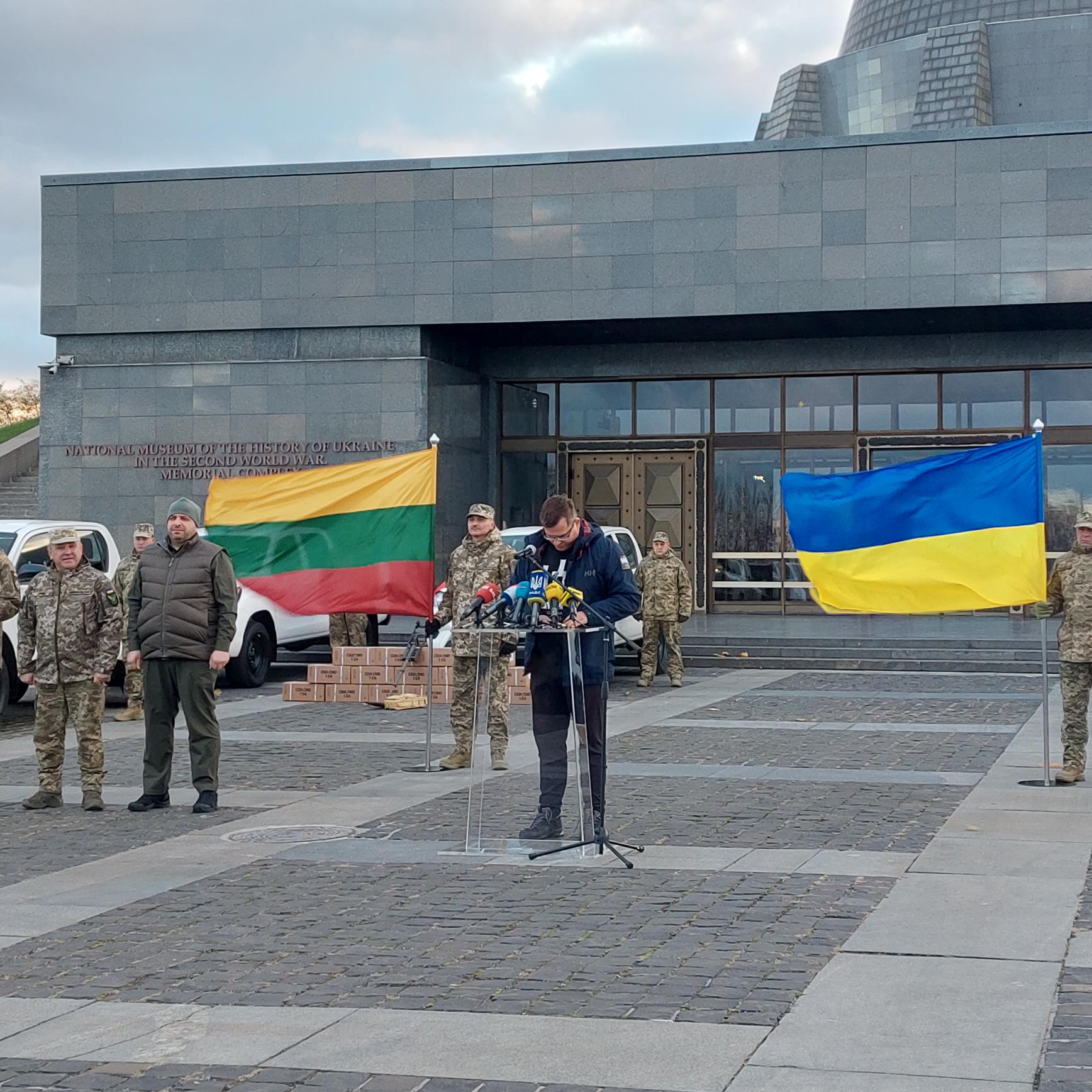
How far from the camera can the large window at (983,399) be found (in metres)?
30.9

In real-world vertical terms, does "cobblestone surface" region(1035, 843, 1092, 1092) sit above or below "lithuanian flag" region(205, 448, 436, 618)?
below

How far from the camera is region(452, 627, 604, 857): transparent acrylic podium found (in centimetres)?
895

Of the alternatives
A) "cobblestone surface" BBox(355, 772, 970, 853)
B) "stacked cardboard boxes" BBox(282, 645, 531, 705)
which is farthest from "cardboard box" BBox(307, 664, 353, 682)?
"cobblestone surface" BBox(355, 772, 970, 853)

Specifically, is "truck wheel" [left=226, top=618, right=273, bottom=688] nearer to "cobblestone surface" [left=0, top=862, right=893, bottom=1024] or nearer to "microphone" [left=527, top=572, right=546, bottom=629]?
"microphone" [left=527, top=572, right=546, bottom=629]

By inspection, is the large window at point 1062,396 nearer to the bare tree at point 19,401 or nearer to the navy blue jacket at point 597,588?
the navy blue jacket at point 597,588

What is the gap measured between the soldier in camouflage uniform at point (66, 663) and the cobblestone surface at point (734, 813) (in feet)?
7.13

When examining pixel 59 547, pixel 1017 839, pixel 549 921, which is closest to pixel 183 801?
pixel 59 547

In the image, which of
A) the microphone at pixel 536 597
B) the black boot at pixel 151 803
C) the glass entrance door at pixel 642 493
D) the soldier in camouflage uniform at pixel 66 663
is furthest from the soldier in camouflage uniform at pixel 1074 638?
the glass entrance door at pixel 642 493

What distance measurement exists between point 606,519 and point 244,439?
6.91 meters

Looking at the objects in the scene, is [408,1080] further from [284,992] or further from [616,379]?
[616,379]

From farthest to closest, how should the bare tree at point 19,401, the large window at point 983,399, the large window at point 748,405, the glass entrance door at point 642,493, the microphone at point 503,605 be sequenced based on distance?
the bare tree at point 19,401, the glass entrance door at point 642,493, the large window at point 748,405, the large window at point 983,399, the microphone at point 503,605

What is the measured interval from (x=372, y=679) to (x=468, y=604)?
6.50m

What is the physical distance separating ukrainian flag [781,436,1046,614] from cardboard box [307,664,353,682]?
814cm

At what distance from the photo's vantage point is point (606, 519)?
3269cm
